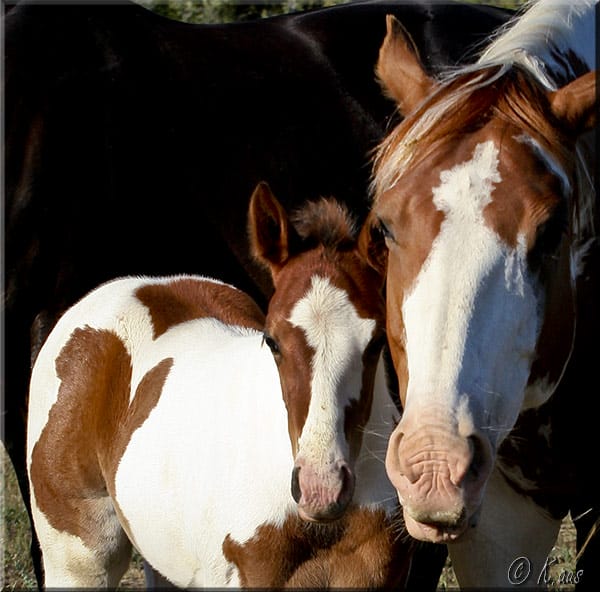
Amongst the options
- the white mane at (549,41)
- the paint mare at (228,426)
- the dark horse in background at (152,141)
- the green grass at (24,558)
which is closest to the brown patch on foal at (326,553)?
the paint mare at (228,426)

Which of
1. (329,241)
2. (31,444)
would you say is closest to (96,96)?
(31,444)

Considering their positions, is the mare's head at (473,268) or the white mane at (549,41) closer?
the mare's head at (473,268)

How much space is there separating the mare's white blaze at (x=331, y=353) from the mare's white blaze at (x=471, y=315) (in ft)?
1.35

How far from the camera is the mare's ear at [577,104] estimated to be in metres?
2.25

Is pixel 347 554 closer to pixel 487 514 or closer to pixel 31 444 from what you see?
pixel 487 514

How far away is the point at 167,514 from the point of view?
9.57 feet

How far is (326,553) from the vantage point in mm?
2709

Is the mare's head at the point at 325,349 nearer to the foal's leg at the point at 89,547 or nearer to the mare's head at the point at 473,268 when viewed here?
the mare's head at the point at 473,268

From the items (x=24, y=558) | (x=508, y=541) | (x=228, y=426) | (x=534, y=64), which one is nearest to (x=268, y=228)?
(x=228, y=426)

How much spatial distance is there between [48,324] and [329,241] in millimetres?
1538

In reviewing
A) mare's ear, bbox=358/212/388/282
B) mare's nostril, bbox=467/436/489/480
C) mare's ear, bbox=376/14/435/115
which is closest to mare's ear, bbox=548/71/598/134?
mare's ear, bbox=376/14/435/115

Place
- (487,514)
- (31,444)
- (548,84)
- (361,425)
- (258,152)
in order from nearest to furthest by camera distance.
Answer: (548,84) < (361,425) < (487,514) < (31,444) < (258,152)

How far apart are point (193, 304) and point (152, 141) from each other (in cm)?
104

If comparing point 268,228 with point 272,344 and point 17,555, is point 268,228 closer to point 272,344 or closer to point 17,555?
point 272,344
